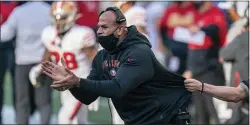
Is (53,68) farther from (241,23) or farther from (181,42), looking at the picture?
(181,42)

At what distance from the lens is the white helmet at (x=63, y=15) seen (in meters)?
8.91

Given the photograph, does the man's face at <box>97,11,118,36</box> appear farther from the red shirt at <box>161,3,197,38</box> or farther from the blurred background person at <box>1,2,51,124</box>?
the red shirt at <box>161,3,197,38</box>

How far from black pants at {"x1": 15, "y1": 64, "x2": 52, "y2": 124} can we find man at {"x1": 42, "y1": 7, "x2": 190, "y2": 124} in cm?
344

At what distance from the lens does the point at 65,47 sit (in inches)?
347

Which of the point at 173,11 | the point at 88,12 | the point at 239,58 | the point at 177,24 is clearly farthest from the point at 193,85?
the point at 88,12

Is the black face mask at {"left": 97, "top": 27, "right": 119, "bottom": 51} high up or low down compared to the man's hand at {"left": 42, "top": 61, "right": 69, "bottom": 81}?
up

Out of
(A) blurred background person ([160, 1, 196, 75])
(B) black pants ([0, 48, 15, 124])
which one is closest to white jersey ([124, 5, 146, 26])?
(B) black pants ([0, 48, 15, 124])

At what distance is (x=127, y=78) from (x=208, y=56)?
4.00 meters

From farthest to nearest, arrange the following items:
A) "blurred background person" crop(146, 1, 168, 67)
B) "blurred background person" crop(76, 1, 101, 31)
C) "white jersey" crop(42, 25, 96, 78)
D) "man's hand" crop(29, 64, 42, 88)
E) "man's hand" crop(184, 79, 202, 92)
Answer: "blurred background person" crop(146, 1, 168, 67)
"blurred background person" crop(76, 1, 101, 31)
"man's hand" crop(29, 64, 42, 88)
"white jersey" crop(42, 25, 96, 78)
"man's hand" crop(184, 79, 202, 92)

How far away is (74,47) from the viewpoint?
8773mm

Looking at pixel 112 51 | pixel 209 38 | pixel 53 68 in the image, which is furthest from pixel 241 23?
pixel 53 68

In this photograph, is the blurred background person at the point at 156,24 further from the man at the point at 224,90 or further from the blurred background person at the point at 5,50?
the man at the point at 224,90

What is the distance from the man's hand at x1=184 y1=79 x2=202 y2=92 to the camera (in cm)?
556

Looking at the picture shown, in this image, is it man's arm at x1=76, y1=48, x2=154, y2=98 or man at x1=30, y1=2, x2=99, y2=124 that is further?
man at x1=30, y1=2, x2=99, y2=124
